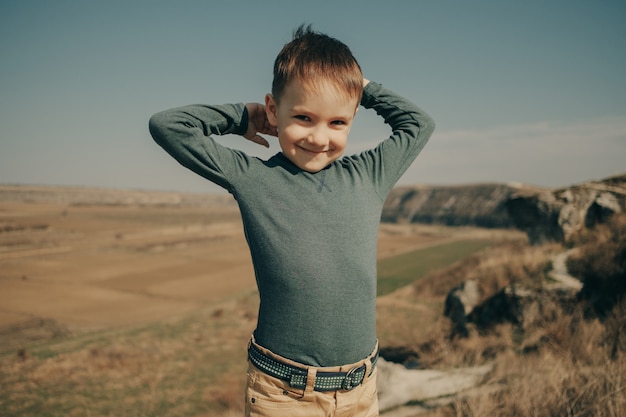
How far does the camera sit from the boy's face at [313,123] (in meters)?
1.41

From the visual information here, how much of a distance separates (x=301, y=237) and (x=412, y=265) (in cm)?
2661

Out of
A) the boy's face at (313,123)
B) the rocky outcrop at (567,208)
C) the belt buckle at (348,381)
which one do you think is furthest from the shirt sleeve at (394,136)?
the rocky outcrop at (567,208)

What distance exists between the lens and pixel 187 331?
13.6 meters

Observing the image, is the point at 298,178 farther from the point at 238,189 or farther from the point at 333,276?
the point at 333,276

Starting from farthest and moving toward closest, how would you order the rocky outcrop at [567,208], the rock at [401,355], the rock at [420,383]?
1. the rocky outcrop at [567,208]
2. the rock at [401,355]
3. the rock at [420,383]

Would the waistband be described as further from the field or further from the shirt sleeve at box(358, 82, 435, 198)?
the field

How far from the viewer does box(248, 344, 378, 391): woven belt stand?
4.51 feet

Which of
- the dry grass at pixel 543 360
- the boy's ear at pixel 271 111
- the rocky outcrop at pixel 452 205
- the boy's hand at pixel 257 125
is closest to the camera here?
the boy's ear at pixel 271 111

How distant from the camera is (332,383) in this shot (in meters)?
1.41

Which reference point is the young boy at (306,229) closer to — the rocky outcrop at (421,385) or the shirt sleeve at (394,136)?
the shirt sleeve at (394,136)

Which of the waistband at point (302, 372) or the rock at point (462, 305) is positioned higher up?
the waistband at point (302, 372)

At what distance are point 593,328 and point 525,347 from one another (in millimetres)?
1171

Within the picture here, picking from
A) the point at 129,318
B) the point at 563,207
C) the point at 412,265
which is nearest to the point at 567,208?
the point at 563,207

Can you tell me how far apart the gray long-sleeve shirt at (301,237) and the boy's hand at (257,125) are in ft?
0.51
